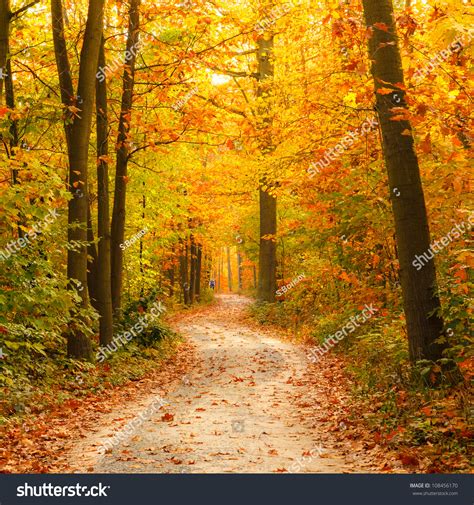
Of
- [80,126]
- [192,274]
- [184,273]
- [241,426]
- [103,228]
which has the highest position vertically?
[80,126]

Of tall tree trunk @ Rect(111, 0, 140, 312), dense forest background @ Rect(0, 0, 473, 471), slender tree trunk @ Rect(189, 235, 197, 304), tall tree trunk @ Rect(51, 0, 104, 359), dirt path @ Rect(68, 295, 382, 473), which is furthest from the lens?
slender tree trunk @ Rect(189, 235, 197, 304)

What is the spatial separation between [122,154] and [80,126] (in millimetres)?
2969

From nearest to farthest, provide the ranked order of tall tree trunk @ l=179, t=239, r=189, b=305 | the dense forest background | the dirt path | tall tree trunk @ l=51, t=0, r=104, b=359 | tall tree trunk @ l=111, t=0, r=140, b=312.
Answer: the dirt path → the dense forest background → tall tree trunk @ l=51, t=0, r=104, b=359 → tall tree trunk @ l=111, t=0, r=140, b=312 → tall tree trunk @ l=179, t=239, r=189, b=305

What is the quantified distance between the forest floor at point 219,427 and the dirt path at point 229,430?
1 cm

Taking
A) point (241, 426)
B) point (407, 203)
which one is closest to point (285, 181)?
point (407, 203)

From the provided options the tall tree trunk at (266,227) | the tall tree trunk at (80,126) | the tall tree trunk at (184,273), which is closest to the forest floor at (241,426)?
the tall tree trunk at (80,126)

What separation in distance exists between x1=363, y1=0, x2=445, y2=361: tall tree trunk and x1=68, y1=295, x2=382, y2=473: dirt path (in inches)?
81.0

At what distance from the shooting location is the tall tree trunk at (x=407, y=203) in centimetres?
819

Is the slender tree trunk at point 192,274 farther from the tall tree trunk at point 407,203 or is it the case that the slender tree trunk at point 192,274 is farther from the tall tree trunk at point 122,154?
the tall tree trunk at point 407,203

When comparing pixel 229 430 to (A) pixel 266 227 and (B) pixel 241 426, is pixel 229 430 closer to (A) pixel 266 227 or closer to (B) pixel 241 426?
(B) pixel 241 426

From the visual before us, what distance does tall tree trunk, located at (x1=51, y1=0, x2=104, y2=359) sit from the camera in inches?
476

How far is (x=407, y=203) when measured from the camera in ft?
27.0

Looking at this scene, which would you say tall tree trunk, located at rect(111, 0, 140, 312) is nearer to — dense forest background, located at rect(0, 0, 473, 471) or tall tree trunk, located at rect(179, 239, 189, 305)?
dense forest background, located at rect(0, 0, 473, 471)

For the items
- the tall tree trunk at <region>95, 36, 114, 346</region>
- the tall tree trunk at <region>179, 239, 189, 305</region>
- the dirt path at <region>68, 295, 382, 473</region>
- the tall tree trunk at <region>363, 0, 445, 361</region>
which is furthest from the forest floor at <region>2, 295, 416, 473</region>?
the tall tree trunk at <region>179, 239, 189, 305</region>
